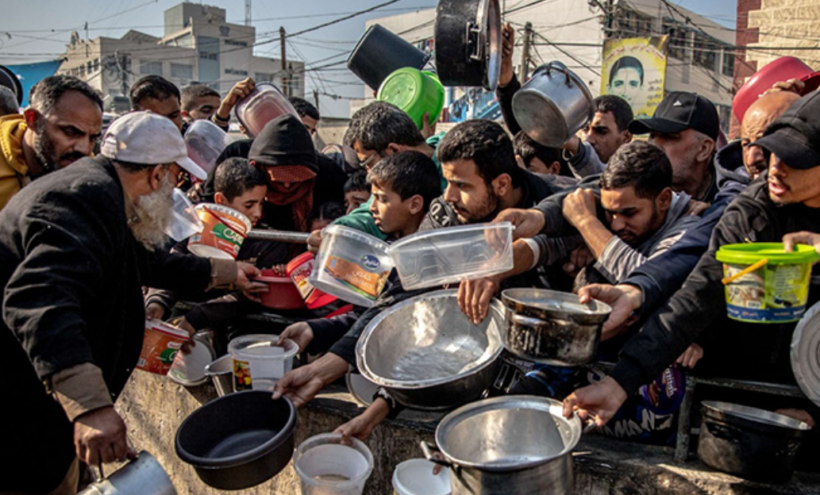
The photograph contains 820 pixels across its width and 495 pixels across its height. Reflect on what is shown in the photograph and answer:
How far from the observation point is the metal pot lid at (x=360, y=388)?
9.66 ft

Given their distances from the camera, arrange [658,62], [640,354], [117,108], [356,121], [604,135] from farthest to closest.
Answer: [117,108] < [658,62] < [604,135] < [356,121] < [640,354]

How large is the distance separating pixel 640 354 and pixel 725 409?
0.37 meters

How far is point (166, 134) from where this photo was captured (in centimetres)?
250

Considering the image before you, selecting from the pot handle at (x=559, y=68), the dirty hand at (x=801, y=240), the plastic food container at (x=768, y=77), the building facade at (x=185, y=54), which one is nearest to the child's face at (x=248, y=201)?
the pot handle at (x=559, y=68)

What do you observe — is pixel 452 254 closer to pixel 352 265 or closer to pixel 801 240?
pixel 352 265

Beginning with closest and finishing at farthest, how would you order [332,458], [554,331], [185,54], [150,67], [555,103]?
[554,331] → [332,458] → [555,103] → [150,67] → [185,54]

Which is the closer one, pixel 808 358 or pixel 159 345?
pixel 808 358

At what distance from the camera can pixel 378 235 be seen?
10.4 ft

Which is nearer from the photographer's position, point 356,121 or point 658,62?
point 356,121

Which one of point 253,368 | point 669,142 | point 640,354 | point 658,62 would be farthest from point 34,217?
point 658,62

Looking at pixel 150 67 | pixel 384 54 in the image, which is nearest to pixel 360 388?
pixel 384 54

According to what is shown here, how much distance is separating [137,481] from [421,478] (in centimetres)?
111

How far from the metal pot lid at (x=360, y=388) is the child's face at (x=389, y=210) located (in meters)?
0.79

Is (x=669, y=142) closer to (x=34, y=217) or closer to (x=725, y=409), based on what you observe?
(x=725, y=409)
